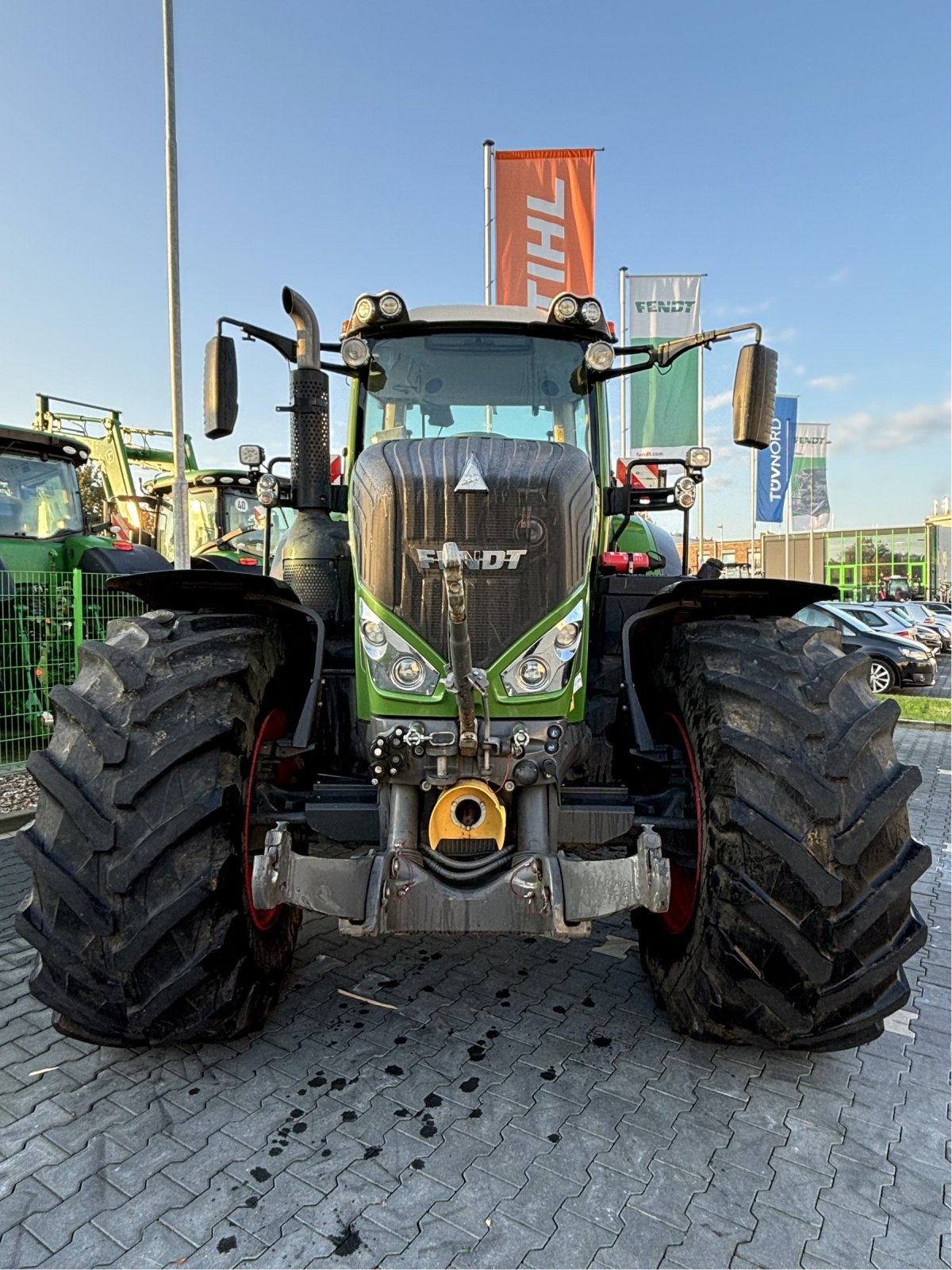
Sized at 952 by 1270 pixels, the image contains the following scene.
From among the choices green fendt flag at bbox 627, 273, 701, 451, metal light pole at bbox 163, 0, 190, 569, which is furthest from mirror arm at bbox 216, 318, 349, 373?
green fendt flag at bbox 627, 273, 701, 451

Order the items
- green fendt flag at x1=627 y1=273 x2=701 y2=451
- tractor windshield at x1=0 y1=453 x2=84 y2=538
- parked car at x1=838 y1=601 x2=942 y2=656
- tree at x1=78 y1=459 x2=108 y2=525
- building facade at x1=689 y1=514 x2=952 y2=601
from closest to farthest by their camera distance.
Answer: tractor windshield at x1=0 y1=453 x2=84 y2=538 < green fendt flag at x1=627 y1=273 x2=701 y2=451 < parked car at x1=838 y1=601 x2=942 y2=656 < tree at x1=78 y1=459 x2=108 y2=525 < building facade at x1=689 y1=514 x2=952 y2=601

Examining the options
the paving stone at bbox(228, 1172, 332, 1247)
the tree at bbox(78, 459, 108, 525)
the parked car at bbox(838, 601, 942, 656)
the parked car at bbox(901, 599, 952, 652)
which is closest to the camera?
the paving stone at bbox(228, 1172, 332, 1247)

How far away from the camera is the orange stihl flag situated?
452 inches

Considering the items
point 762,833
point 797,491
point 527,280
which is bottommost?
point 762,833

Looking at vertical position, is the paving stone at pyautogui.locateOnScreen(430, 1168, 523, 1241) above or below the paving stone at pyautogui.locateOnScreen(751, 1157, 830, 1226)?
above

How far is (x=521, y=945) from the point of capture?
11.9 feet

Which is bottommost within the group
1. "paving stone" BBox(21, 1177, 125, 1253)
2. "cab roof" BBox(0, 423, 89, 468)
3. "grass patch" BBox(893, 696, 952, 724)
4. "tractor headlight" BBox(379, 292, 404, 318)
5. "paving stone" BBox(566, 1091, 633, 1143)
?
"grass patch" BBox(893, 696, 952, 724)

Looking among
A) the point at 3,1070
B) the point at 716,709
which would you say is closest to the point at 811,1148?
the point at 716,709

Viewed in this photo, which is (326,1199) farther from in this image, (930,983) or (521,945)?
(930,983)

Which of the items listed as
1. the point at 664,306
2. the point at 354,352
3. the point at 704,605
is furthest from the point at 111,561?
the point at 664,306

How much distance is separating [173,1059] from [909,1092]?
2561mm

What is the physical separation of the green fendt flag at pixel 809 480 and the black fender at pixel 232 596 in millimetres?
21554

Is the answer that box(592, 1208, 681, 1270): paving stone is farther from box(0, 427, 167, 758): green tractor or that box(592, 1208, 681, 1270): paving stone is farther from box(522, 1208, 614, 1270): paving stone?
box(0, 427, 167, 758): green tractor

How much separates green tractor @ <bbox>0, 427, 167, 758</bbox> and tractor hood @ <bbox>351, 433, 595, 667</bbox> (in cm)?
557
